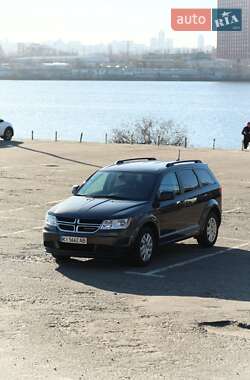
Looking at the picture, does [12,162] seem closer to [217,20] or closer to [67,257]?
[67,257]

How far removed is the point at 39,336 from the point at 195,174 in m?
6.67

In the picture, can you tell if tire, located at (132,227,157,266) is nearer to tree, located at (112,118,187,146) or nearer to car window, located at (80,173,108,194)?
car window, located at (80,173,108,194)

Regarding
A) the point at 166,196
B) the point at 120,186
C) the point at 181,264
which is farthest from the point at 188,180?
the point at 181,264

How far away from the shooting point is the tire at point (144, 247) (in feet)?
39.9

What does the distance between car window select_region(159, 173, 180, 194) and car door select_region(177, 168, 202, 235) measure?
0.52 feet

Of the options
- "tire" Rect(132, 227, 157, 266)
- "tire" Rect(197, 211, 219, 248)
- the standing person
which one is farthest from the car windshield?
the standing person

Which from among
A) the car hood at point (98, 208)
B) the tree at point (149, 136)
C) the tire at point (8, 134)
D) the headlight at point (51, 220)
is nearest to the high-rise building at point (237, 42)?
the tree at point (149, 136)

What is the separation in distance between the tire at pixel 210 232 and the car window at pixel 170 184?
117 centimetres

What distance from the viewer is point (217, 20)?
82438mm

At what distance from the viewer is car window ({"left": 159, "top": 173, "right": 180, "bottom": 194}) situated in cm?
1319

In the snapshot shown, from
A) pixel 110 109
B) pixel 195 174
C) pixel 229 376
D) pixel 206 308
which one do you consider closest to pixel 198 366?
pixel 229 376

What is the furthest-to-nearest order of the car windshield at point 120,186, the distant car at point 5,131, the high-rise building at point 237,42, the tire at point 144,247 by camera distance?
1. the high-rise building at point 237,42
2. the distant car at point 5,131
3. the car windshield at point 120,186
4. the tire at point 144,247

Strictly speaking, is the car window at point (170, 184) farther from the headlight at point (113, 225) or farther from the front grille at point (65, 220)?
the front grille at point (65, 220)

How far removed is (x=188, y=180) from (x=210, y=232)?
114 cm
